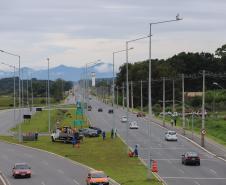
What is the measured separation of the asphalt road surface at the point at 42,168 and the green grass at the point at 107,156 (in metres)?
1.70

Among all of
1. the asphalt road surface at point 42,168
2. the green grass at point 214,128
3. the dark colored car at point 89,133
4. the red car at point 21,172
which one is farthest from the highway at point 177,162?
the red car at point 21,172

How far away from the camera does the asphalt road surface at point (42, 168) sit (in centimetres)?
4447

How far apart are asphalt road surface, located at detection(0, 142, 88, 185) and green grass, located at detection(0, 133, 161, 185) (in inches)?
66.8

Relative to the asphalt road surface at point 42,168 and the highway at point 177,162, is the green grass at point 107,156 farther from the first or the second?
the highway at point 177,162

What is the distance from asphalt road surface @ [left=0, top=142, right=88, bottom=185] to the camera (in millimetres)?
44472

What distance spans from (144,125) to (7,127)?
2341 centimetres

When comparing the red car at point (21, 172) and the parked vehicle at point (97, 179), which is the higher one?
the parked vehicle at point (97, 179)

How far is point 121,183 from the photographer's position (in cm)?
4166

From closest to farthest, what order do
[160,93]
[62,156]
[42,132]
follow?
[62,156]
[42,132]
[160,93]

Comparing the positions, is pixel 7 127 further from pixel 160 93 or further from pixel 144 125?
pixel 160 93

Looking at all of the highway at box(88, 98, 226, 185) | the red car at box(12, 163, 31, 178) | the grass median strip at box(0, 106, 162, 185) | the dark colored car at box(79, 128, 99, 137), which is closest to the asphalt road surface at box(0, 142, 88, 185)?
the red car at box(12, 163, 31, 178)

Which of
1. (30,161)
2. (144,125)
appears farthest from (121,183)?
(144,125)

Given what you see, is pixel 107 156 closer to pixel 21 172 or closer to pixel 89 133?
pixel 21 172

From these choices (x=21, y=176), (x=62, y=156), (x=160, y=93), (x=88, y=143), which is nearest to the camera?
(x=21, y=176)
